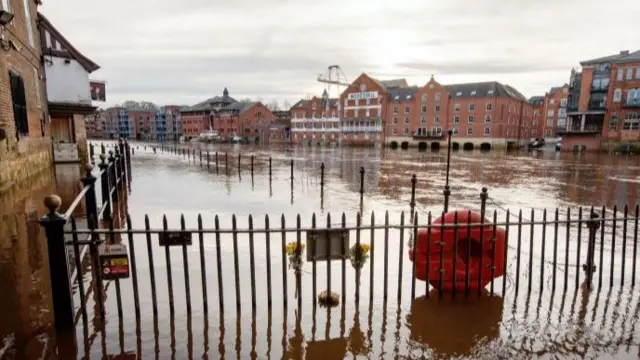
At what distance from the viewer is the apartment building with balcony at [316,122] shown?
Answer: 280 ft

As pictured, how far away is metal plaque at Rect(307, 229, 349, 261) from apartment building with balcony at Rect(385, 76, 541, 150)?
66234mm

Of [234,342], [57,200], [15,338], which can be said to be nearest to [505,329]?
[234,342]

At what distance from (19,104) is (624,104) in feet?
209

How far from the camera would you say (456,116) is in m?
67.4

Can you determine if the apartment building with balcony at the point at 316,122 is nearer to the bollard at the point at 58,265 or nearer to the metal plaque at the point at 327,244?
the metal plaque at the point at 327,244

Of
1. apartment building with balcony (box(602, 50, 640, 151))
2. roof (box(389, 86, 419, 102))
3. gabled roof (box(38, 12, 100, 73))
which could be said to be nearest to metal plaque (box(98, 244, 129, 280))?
gabled roof (box(38, 12, 100, 73))

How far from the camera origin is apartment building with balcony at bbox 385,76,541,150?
64812 mm

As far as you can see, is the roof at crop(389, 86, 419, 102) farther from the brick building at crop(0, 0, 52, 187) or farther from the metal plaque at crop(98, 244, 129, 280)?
the metal plaque at crop(98, 244, 129, 280)

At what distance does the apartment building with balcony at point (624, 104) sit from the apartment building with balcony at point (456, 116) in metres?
15.7

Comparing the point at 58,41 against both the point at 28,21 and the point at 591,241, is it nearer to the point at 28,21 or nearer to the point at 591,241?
the point at 28,21

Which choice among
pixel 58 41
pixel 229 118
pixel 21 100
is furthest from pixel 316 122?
pixel 21 100

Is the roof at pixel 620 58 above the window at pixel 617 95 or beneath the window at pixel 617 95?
above

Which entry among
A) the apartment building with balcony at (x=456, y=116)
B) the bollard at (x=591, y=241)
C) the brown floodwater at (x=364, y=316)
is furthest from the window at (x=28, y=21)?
the apartment building with balcony at (x=456, y=116)

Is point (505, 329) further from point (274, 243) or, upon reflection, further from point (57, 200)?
point (57, 200)
